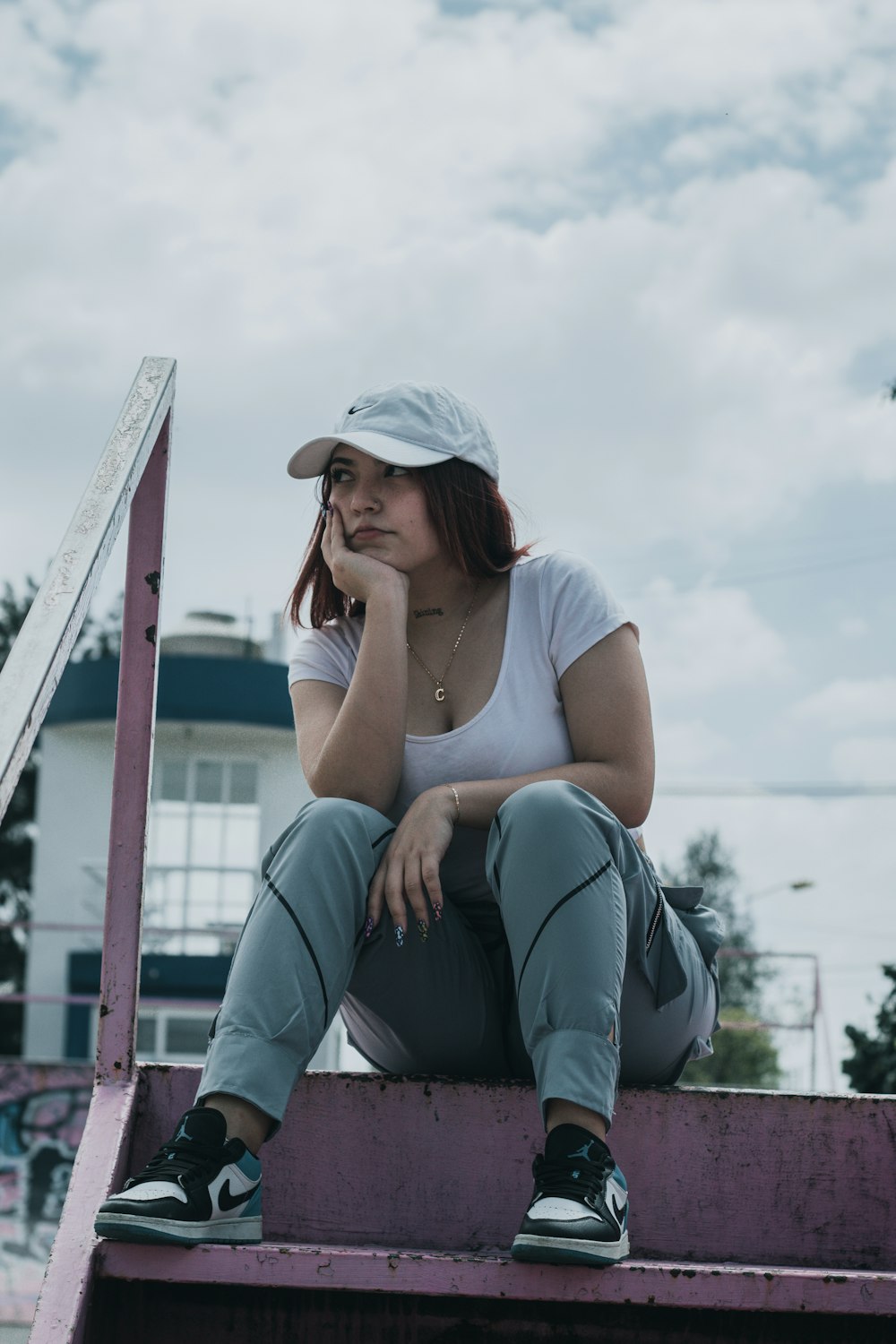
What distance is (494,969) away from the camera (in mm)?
1911

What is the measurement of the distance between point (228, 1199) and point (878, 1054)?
8.10 feet

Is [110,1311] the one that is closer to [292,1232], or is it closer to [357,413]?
[292,1232]

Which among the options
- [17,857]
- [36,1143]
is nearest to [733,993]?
[17,857]

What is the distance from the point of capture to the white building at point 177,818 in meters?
17.0

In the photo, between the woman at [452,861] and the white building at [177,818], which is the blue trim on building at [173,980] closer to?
the white building at [177,818]

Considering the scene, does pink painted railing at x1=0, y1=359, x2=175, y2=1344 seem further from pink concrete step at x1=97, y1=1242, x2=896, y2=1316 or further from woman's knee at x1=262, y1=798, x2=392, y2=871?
woman's knee at x1=262, y1=798, x2=392, y2=871

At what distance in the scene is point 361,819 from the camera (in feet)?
5.77

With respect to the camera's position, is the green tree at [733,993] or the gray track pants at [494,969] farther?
the green tree at [733,993]

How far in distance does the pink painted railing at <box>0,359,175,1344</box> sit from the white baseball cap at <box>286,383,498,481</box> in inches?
9.5

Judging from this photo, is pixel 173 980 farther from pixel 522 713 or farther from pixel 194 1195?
pixel 194 1195

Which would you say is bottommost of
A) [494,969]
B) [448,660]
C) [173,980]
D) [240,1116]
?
[173,980]

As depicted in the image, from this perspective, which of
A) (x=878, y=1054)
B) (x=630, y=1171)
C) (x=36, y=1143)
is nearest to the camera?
(x=630, y=1171)

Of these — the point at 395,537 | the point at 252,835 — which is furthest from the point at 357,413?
the point at 252,835

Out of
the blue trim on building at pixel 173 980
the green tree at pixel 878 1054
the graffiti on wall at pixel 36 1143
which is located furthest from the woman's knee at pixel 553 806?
the blue trim on building at pixel 173 980
